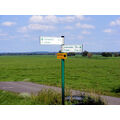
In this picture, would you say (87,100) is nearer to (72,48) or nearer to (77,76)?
(72,48)

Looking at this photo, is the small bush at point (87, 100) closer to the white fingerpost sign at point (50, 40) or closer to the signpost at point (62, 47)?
the signpost at point (62, 47)

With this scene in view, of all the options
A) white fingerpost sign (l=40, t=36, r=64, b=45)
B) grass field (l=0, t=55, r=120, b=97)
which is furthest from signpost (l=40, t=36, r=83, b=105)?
grass field (l=0, t=55, r=120, b=97)

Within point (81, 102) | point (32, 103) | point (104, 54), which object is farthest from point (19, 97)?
point (104, 54)

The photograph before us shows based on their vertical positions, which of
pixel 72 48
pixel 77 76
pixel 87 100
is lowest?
pixel 77 76

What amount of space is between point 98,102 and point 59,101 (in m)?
1.37

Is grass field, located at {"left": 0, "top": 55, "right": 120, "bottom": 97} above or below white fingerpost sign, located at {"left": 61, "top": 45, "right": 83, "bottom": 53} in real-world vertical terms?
below

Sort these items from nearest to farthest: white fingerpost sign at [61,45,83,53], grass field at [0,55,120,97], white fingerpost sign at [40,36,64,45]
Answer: white fingerpost sign at [40,36,64,45]
white fingerpost sign at [61,45,83,53]
grass field at [0,55,120,97]

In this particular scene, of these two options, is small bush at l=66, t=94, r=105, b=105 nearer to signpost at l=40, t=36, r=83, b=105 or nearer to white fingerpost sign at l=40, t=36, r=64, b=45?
signpost at l=40, t=36, r=83, b=105

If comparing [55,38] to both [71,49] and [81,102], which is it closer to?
[71,49]

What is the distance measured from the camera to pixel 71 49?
7797 millimetres

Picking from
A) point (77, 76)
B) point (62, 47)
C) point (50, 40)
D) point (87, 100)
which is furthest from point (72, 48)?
point (77, 76)

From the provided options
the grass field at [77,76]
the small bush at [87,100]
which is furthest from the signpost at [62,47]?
the grass field at [77,76]

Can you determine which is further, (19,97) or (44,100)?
(19,97)

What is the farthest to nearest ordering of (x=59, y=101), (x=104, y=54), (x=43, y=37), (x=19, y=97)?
(x=104, y=54)
(x=19, y=97)
(x=59, y=101)
(x=43, y=37)
